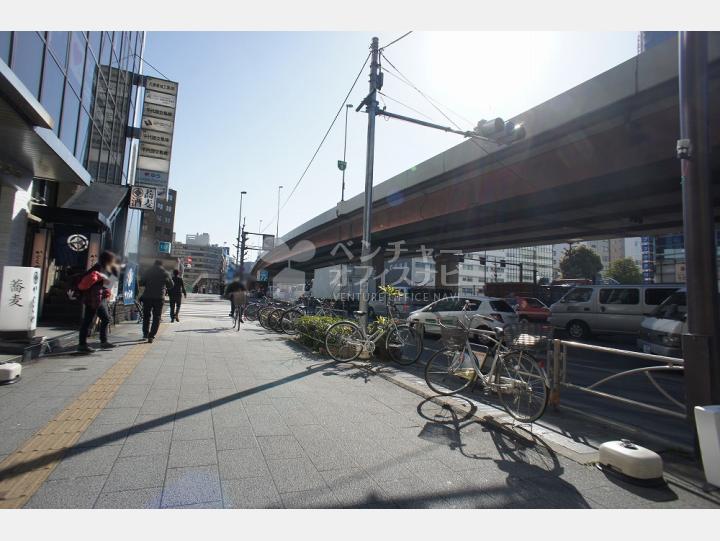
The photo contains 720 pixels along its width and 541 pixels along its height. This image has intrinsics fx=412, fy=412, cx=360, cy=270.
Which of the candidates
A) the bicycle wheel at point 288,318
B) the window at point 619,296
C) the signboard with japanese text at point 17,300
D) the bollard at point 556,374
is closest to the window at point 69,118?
the signboard with japanese text at point 17,300

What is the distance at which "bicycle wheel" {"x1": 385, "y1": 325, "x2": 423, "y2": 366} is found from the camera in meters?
7.77

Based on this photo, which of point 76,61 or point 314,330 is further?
point 76,61

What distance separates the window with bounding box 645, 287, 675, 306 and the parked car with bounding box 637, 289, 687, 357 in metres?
2.36

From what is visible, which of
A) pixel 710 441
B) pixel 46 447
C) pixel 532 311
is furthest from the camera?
pixel 532 311

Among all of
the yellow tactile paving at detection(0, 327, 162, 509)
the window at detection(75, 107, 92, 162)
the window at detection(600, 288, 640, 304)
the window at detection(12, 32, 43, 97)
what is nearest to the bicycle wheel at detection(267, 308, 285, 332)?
the window at detection(75, 107, 92, 162)

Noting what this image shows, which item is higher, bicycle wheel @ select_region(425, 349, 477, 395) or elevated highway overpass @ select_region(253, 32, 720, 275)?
elevated highway overpass @ select_region(253, 32, 720, 275)

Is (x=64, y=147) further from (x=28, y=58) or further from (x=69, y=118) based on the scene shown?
(x=69, y=118)

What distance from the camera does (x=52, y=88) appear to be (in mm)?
8492

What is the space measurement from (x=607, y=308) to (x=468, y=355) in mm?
10426

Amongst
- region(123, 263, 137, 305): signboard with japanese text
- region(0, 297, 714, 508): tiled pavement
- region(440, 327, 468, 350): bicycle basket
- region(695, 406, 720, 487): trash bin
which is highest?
region(123, 263, 137, 305): signboard with japanese text

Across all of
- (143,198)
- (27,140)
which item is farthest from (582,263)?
(143,198)

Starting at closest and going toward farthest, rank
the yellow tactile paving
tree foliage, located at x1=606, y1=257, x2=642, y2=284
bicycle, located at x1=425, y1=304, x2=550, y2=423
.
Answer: the yellow tactile paving
bicycle, located at x1=425, y1=304, x2=550, y2=423
tree foliage, located at x1=606, y1=257, x2=642, y2=284

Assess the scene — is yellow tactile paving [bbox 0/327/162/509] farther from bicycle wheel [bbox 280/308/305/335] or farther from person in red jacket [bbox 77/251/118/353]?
bicycle wheel [bbox 280/308/305/335]

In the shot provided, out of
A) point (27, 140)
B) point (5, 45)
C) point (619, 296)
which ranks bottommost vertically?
point (619, 296)
